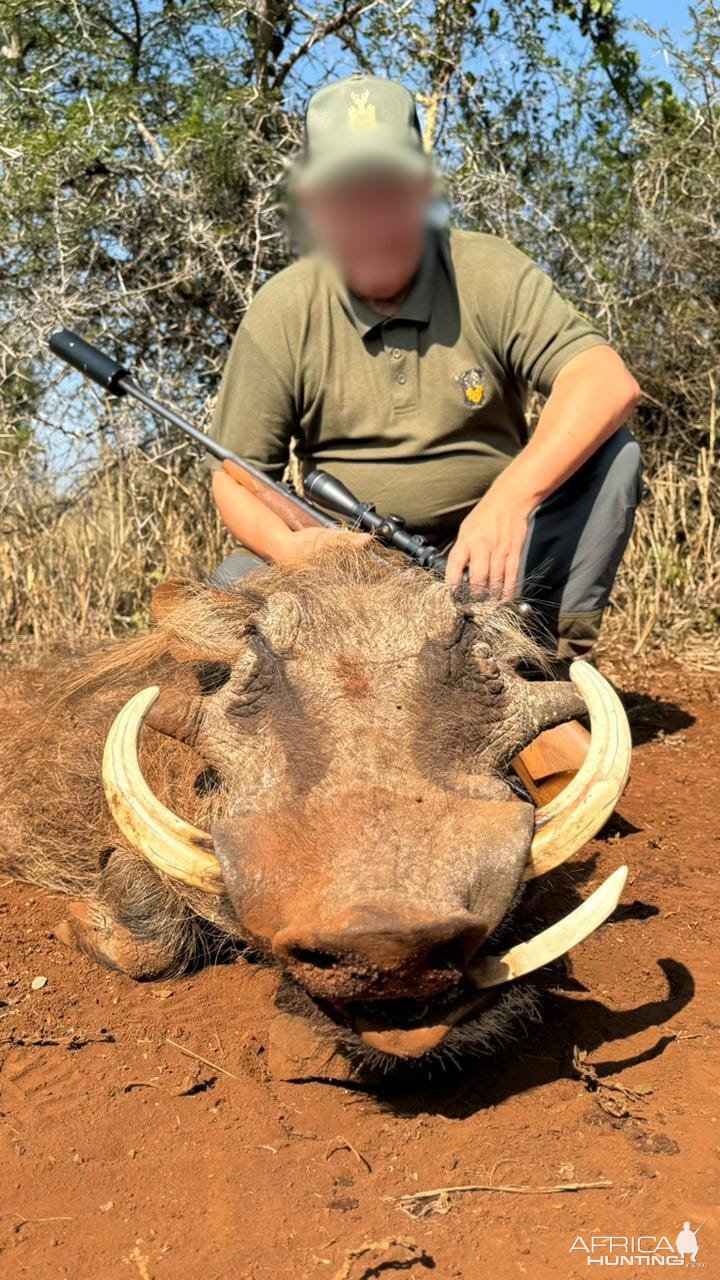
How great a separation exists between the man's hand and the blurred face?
2.57ft

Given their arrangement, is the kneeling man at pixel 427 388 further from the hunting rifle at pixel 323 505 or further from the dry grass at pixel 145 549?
the dry grass at pixel 145 549

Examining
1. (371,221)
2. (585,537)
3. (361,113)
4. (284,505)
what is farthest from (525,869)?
(361,113)

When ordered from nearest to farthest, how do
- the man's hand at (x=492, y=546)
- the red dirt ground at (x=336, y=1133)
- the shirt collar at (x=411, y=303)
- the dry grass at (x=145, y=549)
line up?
1. the red dirt ground at (x=336, y=1133)
2. the man's hand at (x=492, y=546)
3. the shirt collar at (x=411, y=303)
4. the dry grass at (x=145, y=549)

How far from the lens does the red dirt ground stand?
1.72 metres

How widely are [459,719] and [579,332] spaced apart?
176 cm

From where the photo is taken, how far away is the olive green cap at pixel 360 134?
2.96 metres

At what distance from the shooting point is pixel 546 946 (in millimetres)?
1904

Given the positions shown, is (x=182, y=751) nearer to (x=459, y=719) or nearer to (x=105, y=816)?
(x=105, y=816)

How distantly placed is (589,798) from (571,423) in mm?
1457

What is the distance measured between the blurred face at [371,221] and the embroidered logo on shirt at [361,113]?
21cm

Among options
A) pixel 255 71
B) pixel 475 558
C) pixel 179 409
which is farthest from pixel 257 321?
pixel 255 71

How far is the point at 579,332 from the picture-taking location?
345cm

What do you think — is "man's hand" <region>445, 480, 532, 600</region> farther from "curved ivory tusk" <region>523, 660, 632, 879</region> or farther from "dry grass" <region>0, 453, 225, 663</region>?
"dry grass" <region>0, 453, 225, 663</region>

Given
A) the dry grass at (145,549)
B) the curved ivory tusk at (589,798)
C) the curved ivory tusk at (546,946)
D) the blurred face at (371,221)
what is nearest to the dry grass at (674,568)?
the dry grass at (145,549)
